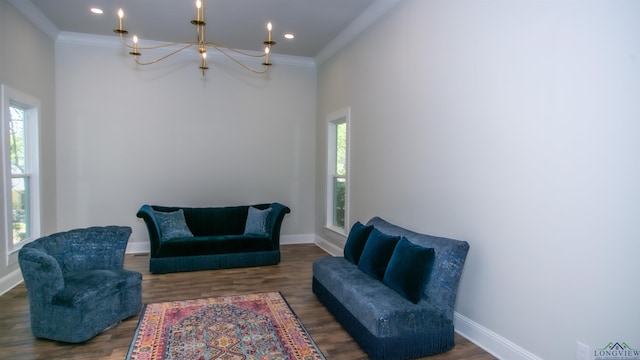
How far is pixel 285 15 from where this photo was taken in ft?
14.9

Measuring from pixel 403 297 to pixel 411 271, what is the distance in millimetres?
205

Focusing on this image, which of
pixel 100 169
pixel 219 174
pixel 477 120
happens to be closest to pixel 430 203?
pixel 477 120

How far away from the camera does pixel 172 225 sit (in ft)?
16.6

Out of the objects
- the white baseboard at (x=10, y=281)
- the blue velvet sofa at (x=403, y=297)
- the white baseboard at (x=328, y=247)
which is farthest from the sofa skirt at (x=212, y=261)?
the blue velvet sofa at (x=403, y=297)

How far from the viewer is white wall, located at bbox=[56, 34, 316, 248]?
546 centimetres

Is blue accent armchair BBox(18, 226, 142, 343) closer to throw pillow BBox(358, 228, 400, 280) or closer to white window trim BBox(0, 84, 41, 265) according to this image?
white window trim BBox(0, 84, 41, 265)

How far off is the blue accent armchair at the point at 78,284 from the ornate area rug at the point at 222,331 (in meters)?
0.31

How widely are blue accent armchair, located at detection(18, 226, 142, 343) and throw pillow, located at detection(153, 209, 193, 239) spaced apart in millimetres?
1376

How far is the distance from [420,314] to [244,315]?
161 cm

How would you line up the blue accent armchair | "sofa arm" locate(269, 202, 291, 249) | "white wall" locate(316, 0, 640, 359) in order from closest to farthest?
1. "white wall" locate(316, 0, 640, 359)
2. the blue accent armchair
3. "sofa arm" locate(269, 202, 291, 249)

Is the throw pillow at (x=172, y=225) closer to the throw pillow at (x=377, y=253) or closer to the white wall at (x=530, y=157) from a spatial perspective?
the throw pillow at (x=377, y=253)

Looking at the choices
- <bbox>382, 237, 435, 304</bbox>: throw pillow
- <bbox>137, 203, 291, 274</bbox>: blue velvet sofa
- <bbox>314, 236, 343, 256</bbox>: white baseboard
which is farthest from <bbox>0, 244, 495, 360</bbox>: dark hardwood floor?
<bbox>382, 237, 435, 304</bbox>: throw pillow

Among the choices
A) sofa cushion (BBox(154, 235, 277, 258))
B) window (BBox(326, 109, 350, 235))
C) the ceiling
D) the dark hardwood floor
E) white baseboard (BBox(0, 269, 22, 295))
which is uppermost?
the ceiling

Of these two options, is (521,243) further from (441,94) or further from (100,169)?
(100,169)
